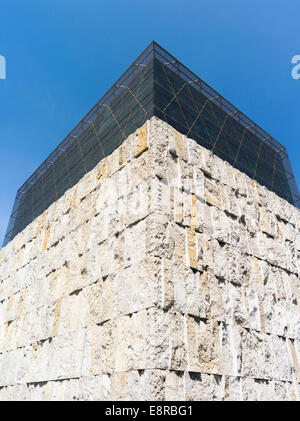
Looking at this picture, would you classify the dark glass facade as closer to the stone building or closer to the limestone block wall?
the stone building

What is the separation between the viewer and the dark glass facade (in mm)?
6645

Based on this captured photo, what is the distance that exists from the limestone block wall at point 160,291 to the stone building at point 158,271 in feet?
0.08

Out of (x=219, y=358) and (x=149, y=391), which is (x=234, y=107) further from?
(x=149, y=391)

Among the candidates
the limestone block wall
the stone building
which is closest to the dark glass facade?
the stone building

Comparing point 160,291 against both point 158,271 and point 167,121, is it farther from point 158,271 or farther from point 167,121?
point 167,121

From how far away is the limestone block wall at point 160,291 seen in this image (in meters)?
3.98

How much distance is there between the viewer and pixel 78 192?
709 centimetres

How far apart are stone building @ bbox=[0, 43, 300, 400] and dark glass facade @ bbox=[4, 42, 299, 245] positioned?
0.05m

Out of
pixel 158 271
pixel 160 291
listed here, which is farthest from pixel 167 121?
pixel 160 291

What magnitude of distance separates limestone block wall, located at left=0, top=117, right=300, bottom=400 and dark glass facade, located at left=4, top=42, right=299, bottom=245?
84 cm

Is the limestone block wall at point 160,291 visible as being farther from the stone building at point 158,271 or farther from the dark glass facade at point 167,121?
the dark glass facade at point 167,121

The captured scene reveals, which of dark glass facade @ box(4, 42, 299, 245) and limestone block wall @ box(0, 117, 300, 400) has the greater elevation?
dark glass facade @ box(4, 42, 299, 245)

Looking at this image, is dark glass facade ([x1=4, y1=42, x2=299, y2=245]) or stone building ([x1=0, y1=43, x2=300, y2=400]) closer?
stone building ([x1=0, y1=43, x2=300, y2=400])

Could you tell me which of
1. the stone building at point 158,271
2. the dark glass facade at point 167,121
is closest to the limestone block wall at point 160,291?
the stone building at point 158,271
